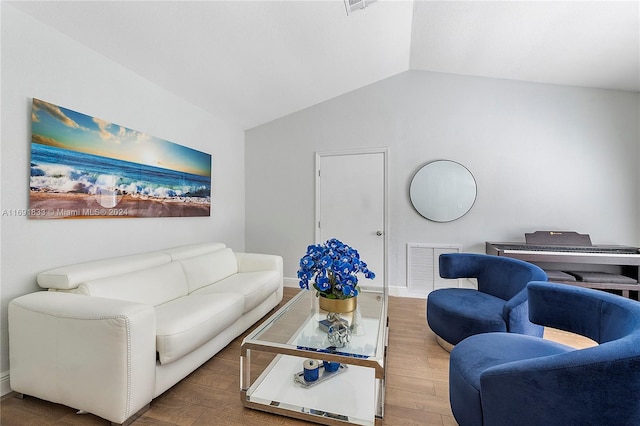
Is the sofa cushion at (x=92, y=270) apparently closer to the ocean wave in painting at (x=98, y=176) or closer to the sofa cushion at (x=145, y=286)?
the sofa cushion at (x=145, y=286)

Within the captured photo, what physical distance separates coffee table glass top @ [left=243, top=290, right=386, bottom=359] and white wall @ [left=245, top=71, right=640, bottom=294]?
1.63 metres

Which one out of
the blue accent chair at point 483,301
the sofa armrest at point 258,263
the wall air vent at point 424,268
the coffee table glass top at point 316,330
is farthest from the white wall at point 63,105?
the wall air vent at point 424,268

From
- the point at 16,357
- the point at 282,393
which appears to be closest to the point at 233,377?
the point at 282,393

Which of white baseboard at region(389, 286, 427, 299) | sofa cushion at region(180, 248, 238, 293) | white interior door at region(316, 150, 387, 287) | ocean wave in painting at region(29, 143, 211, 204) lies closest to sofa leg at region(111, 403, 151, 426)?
sofa cushion at region(180, 248, 238, 293)

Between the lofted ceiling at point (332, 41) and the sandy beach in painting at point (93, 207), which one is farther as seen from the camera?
the lofted ceiling at point (332, 41)

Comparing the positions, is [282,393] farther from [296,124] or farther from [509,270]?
[296,124]

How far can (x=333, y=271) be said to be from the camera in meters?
1.64

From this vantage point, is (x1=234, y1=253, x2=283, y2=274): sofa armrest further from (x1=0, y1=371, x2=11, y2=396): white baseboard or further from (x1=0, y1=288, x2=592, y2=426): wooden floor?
(x1=0, y1=371, x2=11, y2=396): white baseboard

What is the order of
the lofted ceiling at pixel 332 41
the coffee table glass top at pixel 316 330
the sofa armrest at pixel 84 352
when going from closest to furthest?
the sofa armrest at pixel 84 352 < the coffee table glass top at pixel 316 330 < the lofted ceiling at pixel 332 41

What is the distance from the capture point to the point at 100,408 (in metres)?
1.33

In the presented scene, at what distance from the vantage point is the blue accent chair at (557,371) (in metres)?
0.74

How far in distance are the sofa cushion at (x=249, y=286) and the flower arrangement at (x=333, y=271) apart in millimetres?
828

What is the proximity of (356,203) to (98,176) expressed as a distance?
2706 millimetres

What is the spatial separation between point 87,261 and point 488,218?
3.98 meters
